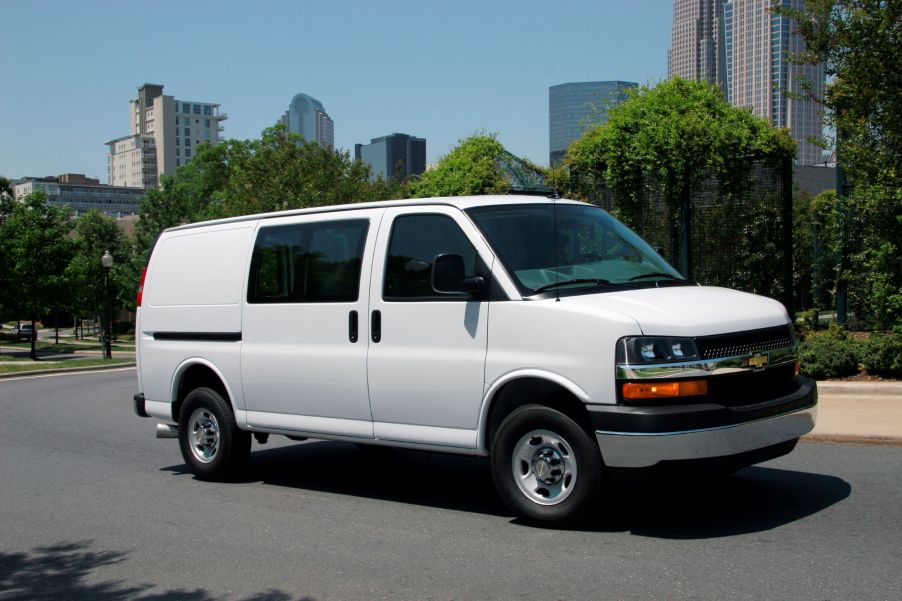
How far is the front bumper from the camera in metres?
6.03

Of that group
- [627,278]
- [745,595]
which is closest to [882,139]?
[627,278]

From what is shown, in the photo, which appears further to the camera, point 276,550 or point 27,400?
point 27,400

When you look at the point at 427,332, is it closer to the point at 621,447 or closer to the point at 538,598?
the point at 621,447

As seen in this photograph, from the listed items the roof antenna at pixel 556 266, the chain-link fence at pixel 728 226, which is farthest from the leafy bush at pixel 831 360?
the roof antenna at pixel 556 266

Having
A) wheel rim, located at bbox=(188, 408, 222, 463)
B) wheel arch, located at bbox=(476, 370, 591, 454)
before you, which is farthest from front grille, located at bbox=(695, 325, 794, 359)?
wheel rim, located at bbox=(188, 408, 222, 463)

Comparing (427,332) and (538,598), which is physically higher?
(427,332)

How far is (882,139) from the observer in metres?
14.1

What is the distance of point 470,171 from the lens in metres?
24.5

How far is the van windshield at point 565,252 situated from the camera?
276 inches

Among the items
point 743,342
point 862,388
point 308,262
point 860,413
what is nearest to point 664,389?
point 743,342

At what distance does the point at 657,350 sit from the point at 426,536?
80.9 inches

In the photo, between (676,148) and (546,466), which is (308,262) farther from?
(676,148)

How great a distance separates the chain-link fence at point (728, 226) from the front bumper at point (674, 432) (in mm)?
11679

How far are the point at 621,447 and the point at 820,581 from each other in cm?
140
